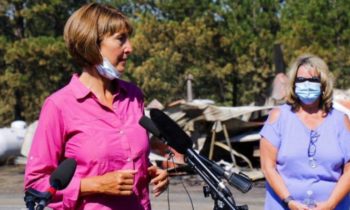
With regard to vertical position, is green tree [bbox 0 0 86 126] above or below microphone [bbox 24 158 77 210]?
below

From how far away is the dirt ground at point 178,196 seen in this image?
14.4 m

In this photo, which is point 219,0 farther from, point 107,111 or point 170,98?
point 107,111

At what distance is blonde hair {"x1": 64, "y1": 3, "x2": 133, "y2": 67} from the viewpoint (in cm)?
348

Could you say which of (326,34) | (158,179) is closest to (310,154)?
(158,179)

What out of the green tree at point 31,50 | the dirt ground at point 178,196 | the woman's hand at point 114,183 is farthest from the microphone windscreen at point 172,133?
the green tree at point 31,50

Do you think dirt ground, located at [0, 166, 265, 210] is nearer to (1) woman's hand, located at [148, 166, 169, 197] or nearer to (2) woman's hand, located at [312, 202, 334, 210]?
(2) woman's hand, located at [312, 202, 334, 210]

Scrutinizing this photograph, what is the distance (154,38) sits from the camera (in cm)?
4728

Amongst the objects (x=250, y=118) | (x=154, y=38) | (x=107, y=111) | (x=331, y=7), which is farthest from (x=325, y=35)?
(x=107, y=111)

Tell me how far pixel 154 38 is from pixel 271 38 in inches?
290

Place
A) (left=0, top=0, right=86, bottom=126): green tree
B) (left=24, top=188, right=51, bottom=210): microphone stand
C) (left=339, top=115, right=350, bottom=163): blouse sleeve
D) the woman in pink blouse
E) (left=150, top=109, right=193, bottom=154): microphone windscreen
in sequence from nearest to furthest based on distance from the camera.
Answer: (left=24, top=188, right=51, bottom=210): microphone stand < (left=150, top=109, right=193, bottom=154): microphone windscreen < the woman in pink blouse < (left=339, top=115, right=350, bottom=163): blouse sleeve < (left=0, top=0, right=86, bottom=126): green tree

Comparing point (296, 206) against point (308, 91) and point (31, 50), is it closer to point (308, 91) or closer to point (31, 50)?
point (308, 91)

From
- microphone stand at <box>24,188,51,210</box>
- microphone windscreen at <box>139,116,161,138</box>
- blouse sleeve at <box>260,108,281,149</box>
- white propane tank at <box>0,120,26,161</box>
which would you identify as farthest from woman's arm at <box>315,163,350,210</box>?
white propane tank at <box>0,120,26,161</box>

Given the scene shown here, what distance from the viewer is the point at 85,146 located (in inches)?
134

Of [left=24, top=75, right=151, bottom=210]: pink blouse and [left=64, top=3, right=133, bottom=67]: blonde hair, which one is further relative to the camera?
[left=64, top=3, right=133, bottom=67]: blonde hair
